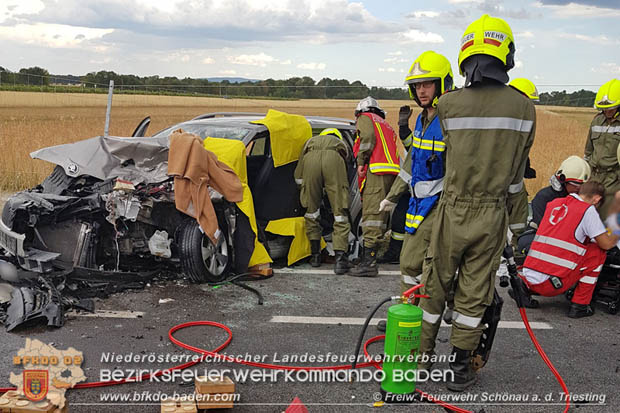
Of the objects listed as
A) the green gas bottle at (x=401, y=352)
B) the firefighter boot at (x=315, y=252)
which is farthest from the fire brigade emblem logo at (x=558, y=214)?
the firefighter boot at (x=315, y=252)

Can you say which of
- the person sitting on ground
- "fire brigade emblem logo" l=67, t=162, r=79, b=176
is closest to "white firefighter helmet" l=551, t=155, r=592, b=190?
the person sitting on ground

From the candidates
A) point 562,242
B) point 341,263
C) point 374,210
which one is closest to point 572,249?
point 562,242

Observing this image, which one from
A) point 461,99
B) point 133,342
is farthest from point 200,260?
point 461,99

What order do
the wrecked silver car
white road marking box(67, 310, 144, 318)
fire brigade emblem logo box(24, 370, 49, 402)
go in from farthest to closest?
the wrecked silver car → white road marking box(67, 310, 144, 318) → fire brigade emblem logo box(24, 370, 49, 402)

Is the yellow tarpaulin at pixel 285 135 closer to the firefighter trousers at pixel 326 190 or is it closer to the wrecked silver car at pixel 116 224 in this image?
the wrecked silver car at pixel 116 224

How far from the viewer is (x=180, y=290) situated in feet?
18.5

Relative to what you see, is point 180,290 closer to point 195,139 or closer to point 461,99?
point 195,139

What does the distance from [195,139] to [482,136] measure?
3.05 metres

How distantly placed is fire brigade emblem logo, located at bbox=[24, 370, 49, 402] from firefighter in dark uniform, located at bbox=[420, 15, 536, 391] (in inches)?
95.2

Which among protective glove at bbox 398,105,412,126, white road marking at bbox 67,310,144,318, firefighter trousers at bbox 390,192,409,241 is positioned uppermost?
protective glove at bbox 398,105,412,126

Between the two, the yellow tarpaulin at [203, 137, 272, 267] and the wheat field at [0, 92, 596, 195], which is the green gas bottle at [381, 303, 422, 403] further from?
the wheat field at [0, 92, 596, 195]

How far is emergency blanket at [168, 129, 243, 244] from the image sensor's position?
18.0 feet

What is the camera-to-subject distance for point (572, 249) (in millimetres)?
5223

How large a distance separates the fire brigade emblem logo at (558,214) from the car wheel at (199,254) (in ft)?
10.4
